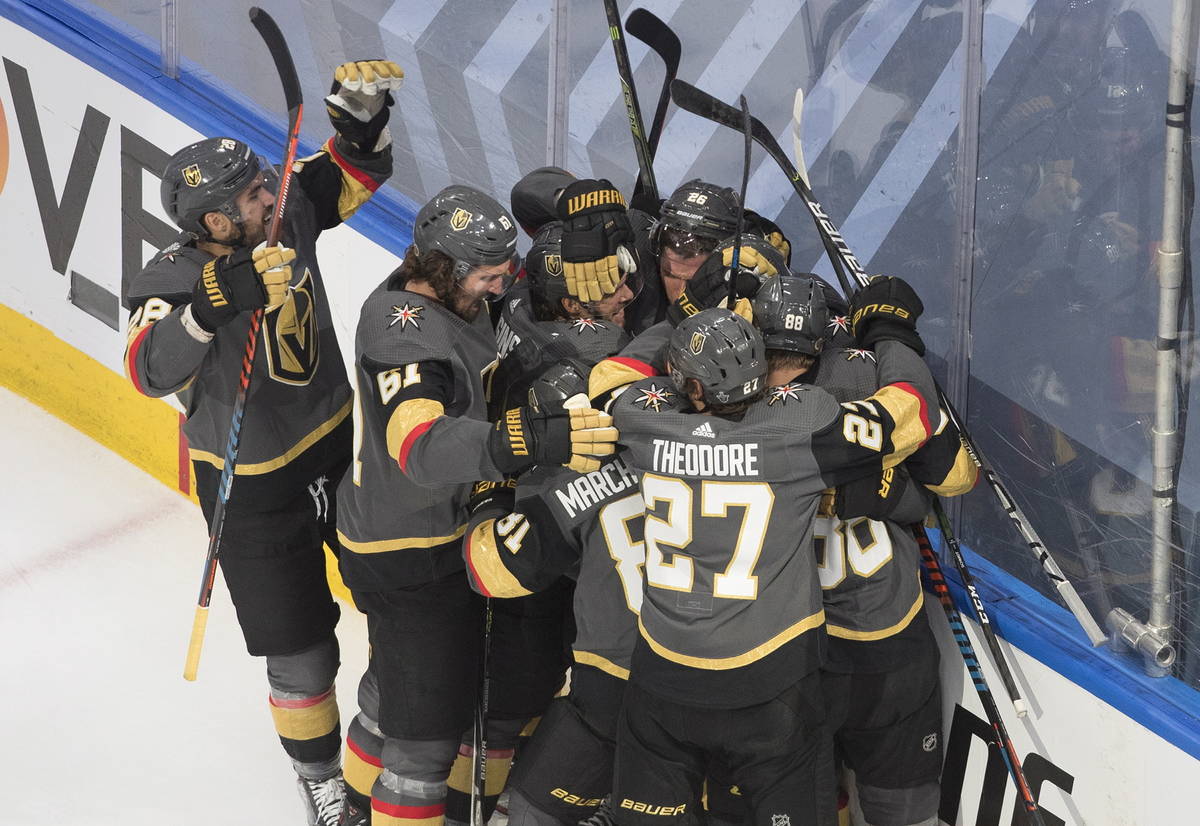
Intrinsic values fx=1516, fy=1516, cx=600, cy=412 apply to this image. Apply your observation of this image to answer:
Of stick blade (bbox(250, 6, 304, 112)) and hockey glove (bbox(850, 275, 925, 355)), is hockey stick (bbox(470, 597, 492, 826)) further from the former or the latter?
stick blade (bbox(250, 6, 304, 112))

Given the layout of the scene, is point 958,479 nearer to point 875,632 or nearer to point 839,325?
point 875,632

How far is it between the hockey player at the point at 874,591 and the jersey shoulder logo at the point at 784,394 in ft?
0.42

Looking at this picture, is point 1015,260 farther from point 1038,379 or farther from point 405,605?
point 405,605

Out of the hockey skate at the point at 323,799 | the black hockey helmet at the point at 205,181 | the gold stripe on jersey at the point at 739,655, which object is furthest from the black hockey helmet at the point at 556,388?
the hockey skate at the point at 323,799

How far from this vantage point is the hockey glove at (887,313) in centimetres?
313

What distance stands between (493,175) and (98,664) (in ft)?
6.13

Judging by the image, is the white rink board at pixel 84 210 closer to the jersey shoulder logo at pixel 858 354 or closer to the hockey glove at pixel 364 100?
the hockey glove at pixel 364 100

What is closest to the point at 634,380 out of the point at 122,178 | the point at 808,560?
the point at 808,560

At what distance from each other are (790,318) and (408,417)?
0.78 meters

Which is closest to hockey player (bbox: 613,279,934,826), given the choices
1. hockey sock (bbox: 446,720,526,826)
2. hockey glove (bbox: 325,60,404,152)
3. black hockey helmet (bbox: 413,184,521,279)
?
black hockey helmet (bbox: 413,184,521,279)

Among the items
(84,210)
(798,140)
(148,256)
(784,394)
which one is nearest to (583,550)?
(784,394)

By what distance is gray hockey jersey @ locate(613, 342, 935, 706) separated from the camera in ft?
9.13

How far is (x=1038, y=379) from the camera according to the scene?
3.23 metres

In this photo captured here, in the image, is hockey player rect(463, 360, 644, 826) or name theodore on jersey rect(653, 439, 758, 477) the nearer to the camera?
name theodore on jersey rect(653, 439, 758, 477)
